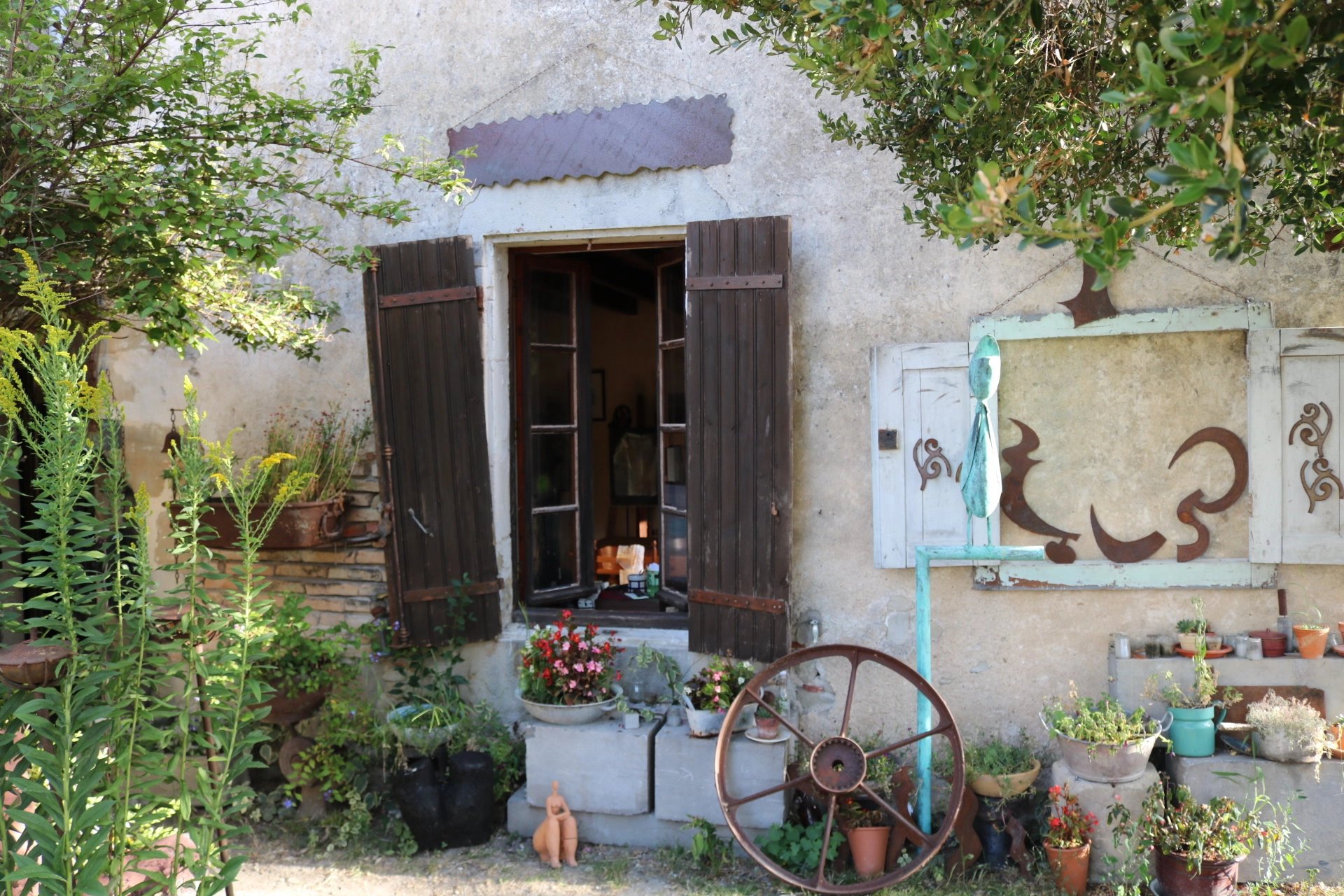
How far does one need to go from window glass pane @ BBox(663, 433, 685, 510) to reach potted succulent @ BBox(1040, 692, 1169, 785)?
2.09 meters

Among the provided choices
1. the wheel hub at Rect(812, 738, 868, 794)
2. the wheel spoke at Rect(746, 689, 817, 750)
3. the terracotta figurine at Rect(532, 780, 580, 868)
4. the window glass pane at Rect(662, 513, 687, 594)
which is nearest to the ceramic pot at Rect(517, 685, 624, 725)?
the terracotta figurine at Rect(532, 780, 580, 868)

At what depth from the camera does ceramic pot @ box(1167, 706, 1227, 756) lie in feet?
12.7

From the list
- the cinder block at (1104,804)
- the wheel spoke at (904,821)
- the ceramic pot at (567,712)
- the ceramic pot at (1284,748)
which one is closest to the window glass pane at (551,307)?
the ceramic pot at (567,712)

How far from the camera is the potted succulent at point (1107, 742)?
3770mm

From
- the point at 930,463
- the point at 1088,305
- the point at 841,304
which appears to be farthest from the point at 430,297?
the point at 1088,305

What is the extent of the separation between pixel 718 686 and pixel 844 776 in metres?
0.70

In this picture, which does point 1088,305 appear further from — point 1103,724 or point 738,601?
point 738,601

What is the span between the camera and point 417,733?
14.7 ft

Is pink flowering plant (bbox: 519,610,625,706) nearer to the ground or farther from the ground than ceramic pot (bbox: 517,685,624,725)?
farther from the ground

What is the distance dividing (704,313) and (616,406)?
385cm

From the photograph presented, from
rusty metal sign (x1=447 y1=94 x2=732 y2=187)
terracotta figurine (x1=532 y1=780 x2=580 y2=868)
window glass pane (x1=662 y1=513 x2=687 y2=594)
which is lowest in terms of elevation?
terracotta figurine (x1=532 y1=780 x2=580 y2=868)

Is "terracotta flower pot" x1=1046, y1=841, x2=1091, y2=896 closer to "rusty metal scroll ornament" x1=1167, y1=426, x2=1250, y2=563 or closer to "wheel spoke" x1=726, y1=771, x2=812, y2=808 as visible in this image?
"wheel spoke" x1=726, y1=771, x2=812, y2=808

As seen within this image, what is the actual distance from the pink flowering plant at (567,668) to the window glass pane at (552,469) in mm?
880

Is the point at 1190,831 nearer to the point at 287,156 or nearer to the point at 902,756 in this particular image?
the point at 902,756
